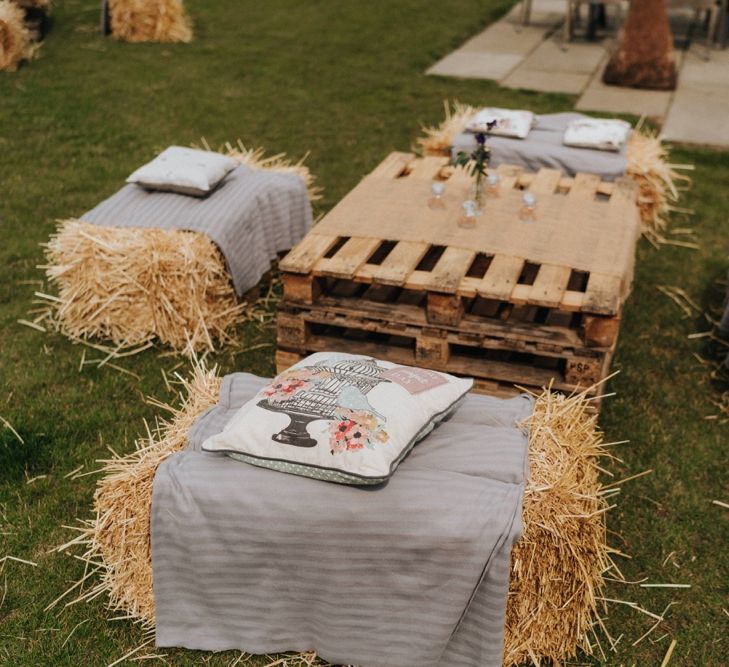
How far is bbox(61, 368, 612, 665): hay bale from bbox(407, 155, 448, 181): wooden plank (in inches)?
98.8

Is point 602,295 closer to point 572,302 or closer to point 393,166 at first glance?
point 572,302

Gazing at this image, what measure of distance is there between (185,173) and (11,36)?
5689 mm

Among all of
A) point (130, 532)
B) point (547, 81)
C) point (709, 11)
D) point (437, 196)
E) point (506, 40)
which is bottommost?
point (547, 81)

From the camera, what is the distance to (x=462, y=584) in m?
2.86

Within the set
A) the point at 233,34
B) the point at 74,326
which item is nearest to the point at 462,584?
the point at 74,326

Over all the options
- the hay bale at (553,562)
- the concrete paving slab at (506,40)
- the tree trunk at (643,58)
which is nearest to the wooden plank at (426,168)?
the hay bale at (553,562)

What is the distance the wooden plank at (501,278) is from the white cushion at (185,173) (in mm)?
1893

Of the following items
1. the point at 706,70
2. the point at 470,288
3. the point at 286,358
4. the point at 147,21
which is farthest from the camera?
the point at 147,21

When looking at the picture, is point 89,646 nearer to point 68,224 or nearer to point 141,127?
point 68,224

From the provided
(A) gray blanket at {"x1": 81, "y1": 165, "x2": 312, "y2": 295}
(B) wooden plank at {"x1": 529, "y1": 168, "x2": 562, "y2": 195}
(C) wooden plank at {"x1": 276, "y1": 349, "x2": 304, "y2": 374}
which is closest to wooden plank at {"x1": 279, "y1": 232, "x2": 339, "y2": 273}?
→ (C) wooden plank at {"x1": 276, "y1": 349, "x2": 304, "y2": 374}

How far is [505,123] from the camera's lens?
6.34 m

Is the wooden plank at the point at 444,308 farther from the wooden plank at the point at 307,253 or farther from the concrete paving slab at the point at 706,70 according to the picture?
the concrete paving slab at the point at 706,70

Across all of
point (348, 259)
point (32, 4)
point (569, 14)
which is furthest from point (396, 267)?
point (32, 4)

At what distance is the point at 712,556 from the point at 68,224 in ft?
12.5
